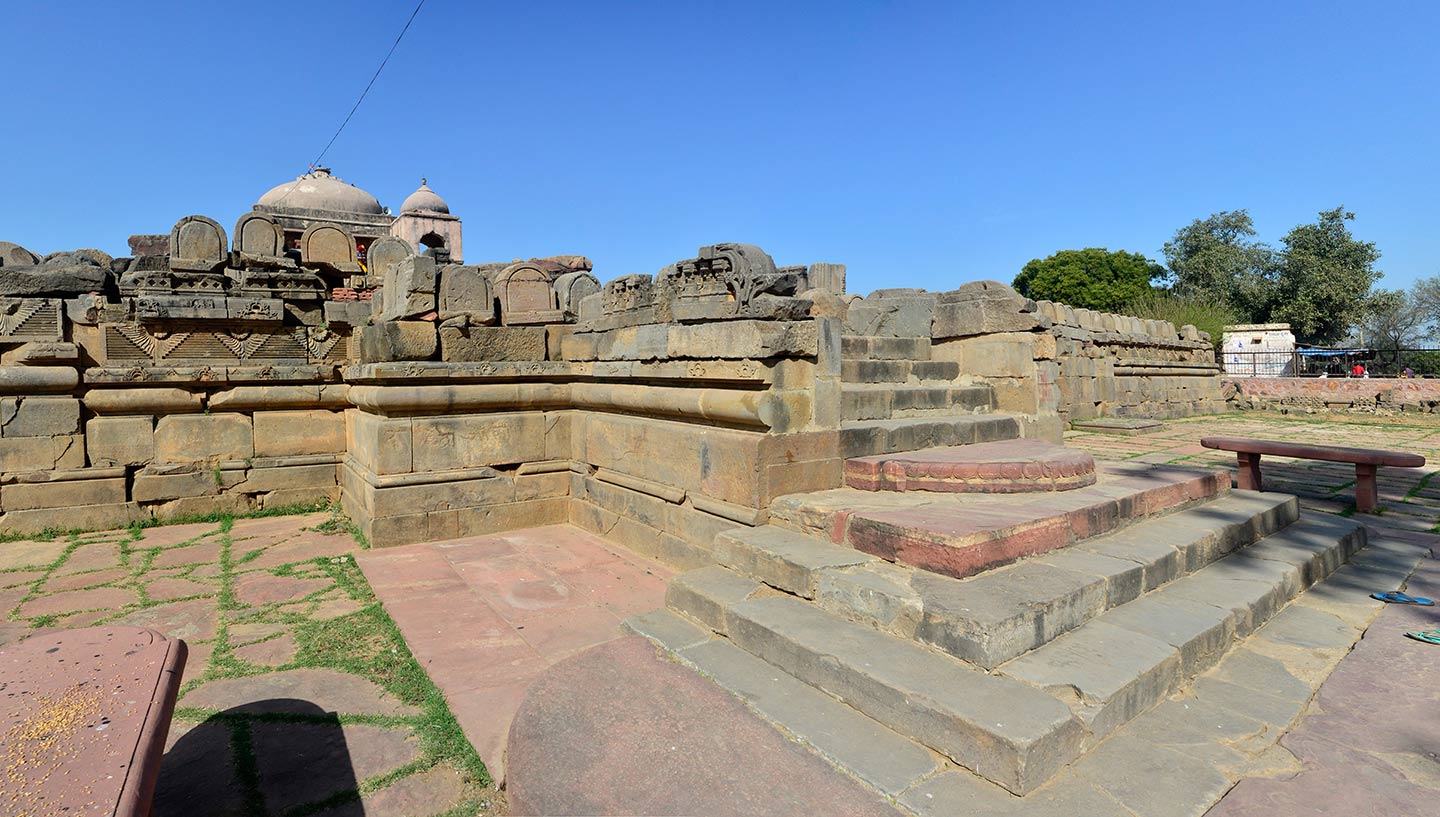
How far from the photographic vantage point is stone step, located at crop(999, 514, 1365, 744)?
7.12 feet

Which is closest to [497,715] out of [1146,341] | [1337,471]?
[1337,471]

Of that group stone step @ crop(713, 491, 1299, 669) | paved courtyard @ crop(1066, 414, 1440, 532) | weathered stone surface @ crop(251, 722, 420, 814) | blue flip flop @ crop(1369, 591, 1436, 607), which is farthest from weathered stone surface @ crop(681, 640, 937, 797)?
paved courtyard @ crop(1066, 414, 1440, 532)

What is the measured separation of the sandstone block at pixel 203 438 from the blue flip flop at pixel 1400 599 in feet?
24.4

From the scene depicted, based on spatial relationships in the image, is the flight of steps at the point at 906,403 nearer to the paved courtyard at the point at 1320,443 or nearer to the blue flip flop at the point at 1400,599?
the paved courtyard at the point at 1320,443

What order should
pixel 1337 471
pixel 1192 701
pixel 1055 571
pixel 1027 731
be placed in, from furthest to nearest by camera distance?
pixel 1337 471
pixel 1055 571
pixel 1192 701
pixel 1027 731

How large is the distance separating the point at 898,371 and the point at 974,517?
2.36 meters

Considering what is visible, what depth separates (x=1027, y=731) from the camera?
1.92 meters

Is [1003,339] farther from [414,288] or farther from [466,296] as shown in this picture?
[414,288]

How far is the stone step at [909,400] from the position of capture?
4.59 m

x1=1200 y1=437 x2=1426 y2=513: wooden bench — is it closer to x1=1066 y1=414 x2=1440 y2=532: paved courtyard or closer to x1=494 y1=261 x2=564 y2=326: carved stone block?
x1=1066 y1=414 x2=1440 y2=532: paved courtyard

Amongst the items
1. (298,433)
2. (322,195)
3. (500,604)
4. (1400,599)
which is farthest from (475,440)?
(322,195)

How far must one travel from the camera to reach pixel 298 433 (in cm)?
601

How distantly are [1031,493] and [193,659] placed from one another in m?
3.91

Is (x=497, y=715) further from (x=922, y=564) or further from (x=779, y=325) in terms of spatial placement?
(x=779, y=325)
